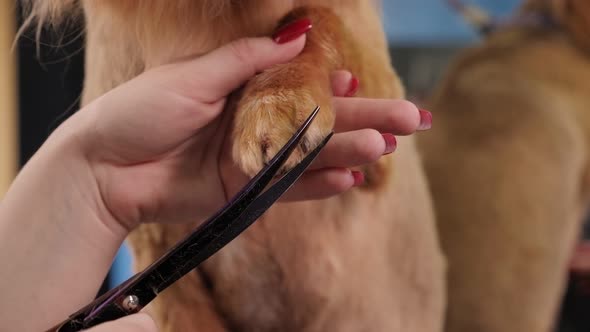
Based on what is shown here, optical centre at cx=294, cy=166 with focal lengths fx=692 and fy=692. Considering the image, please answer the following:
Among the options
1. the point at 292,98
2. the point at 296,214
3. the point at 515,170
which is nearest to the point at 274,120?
the point at 292,98

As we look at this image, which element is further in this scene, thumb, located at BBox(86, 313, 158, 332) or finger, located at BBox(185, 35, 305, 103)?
finger, located at BBox(185, 35, 305, 103)

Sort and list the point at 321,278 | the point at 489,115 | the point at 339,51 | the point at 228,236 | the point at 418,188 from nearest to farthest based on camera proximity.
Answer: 1. the point at 228,236
2. the point at 339,51
3. the point at 321,278
4. the point at 418,188
5. the point at 489,115

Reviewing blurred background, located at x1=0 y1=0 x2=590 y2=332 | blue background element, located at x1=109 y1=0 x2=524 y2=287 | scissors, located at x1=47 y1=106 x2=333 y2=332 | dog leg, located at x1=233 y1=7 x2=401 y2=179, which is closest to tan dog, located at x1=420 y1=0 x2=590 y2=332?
blue background element, located at x1=109 y1=0 x2=524 y2=287

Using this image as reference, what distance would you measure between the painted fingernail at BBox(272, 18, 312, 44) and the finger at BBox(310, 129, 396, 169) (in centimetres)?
13

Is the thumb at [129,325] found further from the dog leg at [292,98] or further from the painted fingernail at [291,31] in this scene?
the painted fingernail at [291,31]

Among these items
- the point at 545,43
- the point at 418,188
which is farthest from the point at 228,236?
the point at 545,43

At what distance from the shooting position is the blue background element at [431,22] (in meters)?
1.29

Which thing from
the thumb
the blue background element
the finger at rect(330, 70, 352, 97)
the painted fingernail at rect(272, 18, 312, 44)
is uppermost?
the painted fingernail at rect(272, 18, 312, 44)

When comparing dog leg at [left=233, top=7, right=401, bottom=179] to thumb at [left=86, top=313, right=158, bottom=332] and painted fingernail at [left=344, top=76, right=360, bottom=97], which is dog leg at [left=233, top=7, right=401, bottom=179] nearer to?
painted fingernail at [left=344, top=76, right=360, bottom=97]

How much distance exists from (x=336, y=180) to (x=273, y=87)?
96 mm

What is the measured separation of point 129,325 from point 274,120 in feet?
0.62

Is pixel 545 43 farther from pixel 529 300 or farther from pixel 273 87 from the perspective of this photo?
pixel 273 87

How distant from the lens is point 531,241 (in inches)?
46.8

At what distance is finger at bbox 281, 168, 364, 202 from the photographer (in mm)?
581
